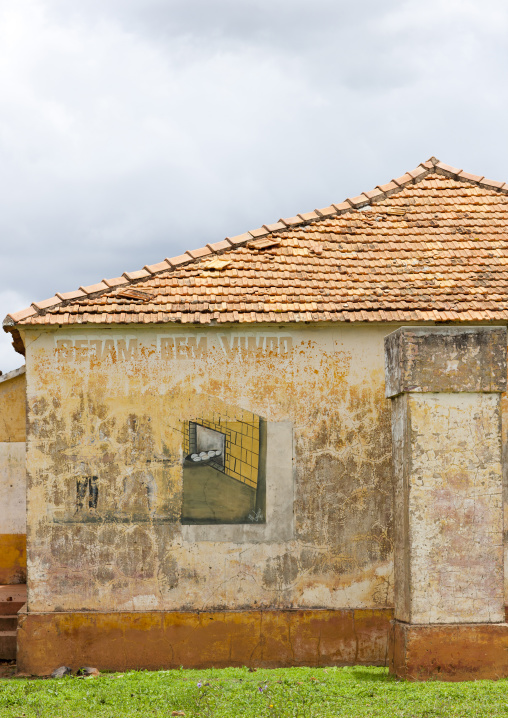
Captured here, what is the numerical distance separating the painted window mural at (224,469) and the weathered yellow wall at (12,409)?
10.9 ft

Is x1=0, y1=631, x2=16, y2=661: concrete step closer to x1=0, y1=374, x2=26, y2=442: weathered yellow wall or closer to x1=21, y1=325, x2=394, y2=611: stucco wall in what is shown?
x1=21, y1=325, x2=394, y2=611: stucco wall

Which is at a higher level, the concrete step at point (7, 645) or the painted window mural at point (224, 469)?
the painted window mural at point (224, 469)

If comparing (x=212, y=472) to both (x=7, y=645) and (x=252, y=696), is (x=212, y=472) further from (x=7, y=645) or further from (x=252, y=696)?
(x=7, y=645)

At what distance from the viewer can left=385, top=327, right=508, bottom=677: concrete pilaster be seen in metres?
7.35

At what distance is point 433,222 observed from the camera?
10.9 metres

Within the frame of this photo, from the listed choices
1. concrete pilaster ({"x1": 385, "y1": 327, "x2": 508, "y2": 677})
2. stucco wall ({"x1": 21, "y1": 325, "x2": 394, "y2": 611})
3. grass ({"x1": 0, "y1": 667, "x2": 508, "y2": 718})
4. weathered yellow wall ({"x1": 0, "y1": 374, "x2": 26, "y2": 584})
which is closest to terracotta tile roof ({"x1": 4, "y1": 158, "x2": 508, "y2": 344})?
stucco wall ({"x1": 21, "y1": 325, "x2": 394, "y2": 611})

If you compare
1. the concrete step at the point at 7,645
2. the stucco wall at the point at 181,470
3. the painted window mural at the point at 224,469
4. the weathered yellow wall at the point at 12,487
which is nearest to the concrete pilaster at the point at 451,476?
the stucco wall at the point at 181,470

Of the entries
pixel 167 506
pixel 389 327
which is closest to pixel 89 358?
pixel 167 506

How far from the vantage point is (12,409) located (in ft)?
36.9

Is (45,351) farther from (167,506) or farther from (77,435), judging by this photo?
(167,506)

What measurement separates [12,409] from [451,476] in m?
6.49

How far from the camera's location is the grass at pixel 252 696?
636 cm

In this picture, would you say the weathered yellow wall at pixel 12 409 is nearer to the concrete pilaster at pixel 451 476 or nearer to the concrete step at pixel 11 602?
the concrete step at pixel 11 602

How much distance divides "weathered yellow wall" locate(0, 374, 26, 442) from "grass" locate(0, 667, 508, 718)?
4.05 m
